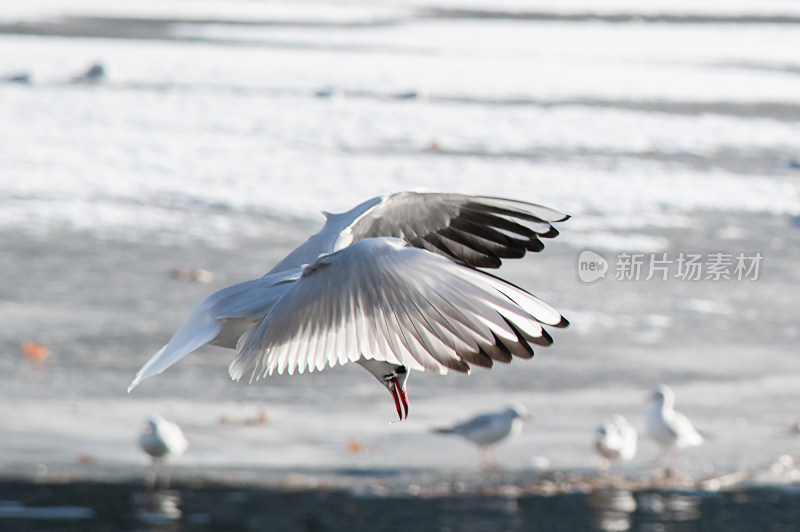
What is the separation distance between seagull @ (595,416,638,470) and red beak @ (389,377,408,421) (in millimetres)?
4625

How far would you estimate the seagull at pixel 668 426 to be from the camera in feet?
24.6

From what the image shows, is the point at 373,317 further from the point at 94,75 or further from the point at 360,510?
the point at 94,75

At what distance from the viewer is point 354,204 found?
12.1m

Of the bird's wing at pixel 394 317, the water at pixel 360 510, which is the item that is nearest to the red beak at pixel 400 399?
the bird's wing at pixel 394 317

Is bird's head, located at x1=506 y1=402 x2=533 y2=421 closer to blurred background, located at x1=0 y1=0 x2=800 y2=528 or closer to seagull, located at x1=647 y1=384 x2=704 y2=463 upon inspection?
blurred background, located at x1=0 y1=0 x2=800 y2=528

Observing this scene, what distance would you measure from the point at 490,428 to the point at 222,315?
4774 millimetres

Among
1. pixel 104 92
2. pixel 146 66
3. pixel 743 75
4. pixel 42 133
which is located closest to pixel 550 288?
pixel 42 133

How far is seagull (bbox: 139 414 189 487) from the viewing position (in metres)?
6.79

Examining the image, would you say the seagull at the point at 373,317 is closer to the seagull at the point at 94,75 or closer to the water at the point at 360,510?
the water at the point at 360,510

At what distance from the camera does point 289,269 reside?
3.15 m

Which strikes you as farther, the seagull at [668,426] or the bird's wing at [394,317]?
the seagull at [668,426]

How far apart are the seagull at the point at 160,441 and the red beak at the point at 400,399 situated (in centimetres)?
424

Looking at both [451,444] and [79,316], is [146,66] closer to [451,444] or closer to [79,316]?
[79,316]

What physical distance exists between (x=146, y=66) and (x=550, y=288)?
39.3ft
